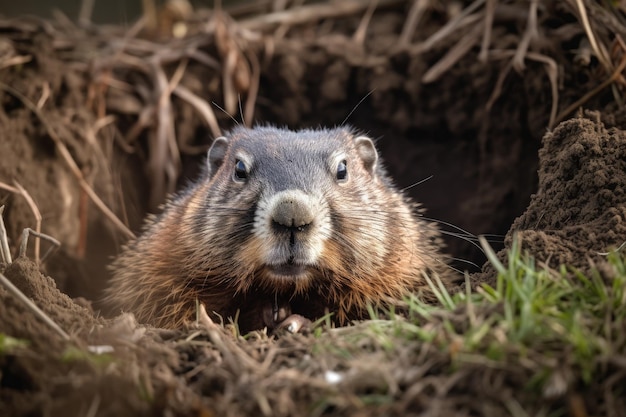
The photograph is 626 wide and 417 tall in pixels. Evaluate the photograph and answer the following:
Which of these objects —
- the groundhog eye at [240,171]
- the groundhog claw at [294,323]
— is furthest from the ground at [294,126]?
the groundhog eye at [240,171]

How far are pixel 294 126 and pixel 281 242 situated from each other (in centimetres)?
341

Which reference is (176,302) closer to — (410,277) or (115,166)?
(410,277)

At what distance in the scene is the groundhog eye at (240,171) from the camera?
4.37m

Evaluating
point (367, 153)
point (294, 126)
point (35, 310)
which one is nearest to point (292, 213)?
point (35, 310)

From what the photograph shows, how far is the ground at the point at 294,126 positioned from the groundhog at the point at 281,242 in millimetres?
436

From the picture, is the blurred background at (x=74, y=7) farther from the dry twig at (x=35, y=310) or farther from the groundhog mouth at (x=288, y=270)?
the dry twig at (x=35, y=310)

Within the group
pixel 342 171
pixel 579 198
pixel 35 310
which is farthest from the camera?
pixel 342 171

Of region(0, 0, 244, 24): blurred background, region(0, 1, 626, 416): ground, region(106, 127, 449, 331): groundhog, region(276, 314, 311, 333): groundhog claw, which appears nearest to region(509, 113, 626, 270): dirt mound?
region(0, 1, 626, 416): ground

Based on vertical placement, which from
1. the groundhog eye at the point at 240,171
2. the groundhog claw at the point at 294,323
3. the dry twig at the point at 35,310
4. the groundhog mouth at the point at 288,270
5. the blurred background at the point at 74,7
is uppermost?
the blurred background at the point at 74,7

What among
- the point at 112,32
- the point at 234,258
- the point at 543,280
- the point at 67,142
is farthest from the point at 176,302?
→ the point at 112,32

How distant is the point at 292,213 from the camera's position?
361 centimetres

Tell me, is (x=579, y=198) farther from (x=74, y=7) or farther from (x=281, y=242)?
(x=74, y=7)

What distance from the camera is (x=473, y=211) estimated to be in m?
6.32

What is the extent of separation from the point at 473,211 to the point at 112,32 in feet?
12.8
